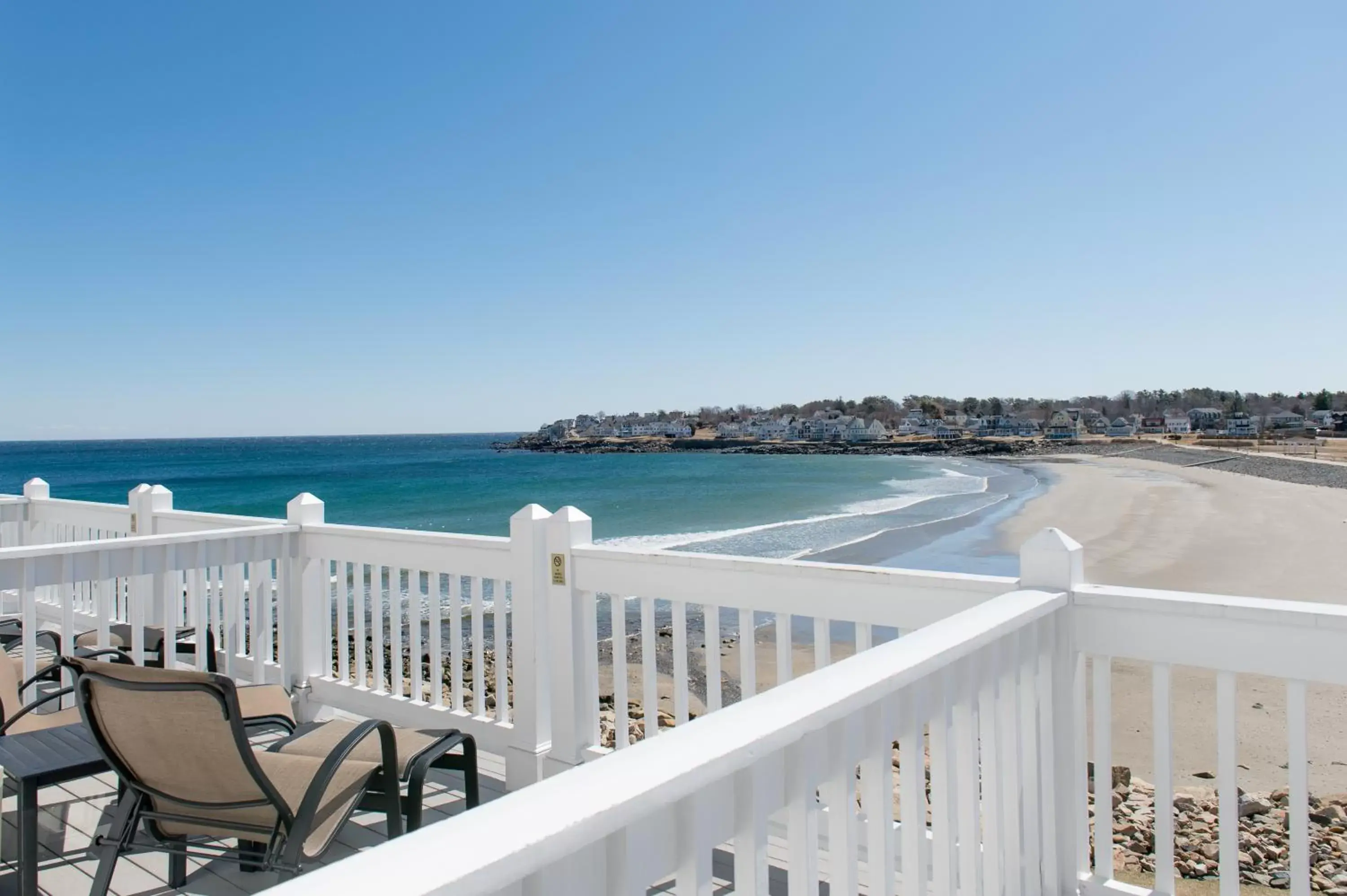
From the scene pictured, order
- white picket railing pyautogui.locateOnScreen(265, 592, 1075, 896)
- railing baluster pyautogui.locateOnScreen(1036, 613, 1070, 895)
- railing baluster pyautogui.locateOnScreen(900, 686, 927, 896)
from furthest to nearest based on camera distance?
railing baluster pyautogui.locateOnScreen(1036, 613, 1070, 895) → railing baluster pyautogui.locateOnScreen(900, 686, 927, 896) → white picket railing pyautogui.locateOnScreen(265, 592, 1075, 896)

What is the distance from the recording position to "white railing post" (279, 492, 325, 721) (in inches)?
159

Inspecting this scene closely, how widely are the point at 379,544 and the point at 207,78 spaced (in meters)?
15.3

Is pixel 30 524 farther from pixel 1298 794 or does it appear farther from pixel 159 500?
pixel 1298 794

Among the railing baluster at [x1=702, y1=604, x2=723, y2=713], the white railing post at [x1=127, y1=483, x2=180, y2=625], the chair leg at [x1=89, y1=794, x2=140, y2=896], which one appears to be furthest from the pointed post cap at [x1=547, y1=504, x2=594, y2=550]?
the white railing post at [x1=127, y1=483, x2=180, y2=625]

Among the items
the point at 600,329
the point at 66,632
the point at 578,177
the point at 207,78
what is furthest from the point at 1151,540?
the point at 600,329

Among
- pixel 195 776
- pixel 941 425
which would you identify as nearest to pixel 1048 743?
pixel 195 776

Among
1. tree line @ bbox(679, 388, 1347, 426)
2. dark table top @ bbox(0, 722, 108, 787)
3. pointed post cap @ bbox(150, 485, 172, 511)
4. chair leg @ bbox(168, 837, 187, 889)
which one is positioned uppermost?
tree line @ bbox(679, 388, 1347, 426)

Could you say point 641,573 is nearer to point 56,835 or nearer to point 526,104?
point 56,835

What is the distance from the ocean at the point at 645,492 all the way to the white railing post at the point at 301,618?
10.5m

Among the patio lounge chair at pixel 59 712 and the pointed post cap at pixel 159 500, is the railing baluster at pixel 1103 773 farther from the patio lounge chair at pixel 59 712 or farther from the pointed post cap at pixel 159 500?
the pointed post cap at pixel 159 500

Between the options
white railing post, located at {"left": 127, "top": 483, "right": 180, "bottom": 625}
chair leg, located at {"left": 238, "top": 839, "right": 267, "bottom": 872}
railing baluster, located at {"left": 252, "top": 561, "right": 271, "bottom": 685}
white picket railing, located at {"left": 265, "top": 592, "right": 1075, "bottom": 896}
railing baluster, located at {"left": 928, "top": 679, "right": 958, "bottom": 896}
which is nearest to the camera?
white picket railing, located at {"left": 265, "top": 592, "right": 1075, "bottom": 896}

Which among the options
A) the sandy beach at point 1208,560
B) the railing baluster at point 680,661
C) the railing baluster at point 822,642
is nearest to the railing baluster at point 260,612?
the railing baluster at point 680,661

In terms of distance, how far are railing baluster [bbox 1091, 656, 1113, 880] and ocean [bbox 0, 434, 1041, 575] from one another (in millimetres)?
11805

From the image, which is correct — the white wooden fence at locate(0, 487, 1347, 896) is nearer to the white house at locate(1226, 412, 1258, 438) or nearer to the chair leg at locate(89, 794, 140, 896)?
the chair leg at locate(89, 794, 140, 896)
